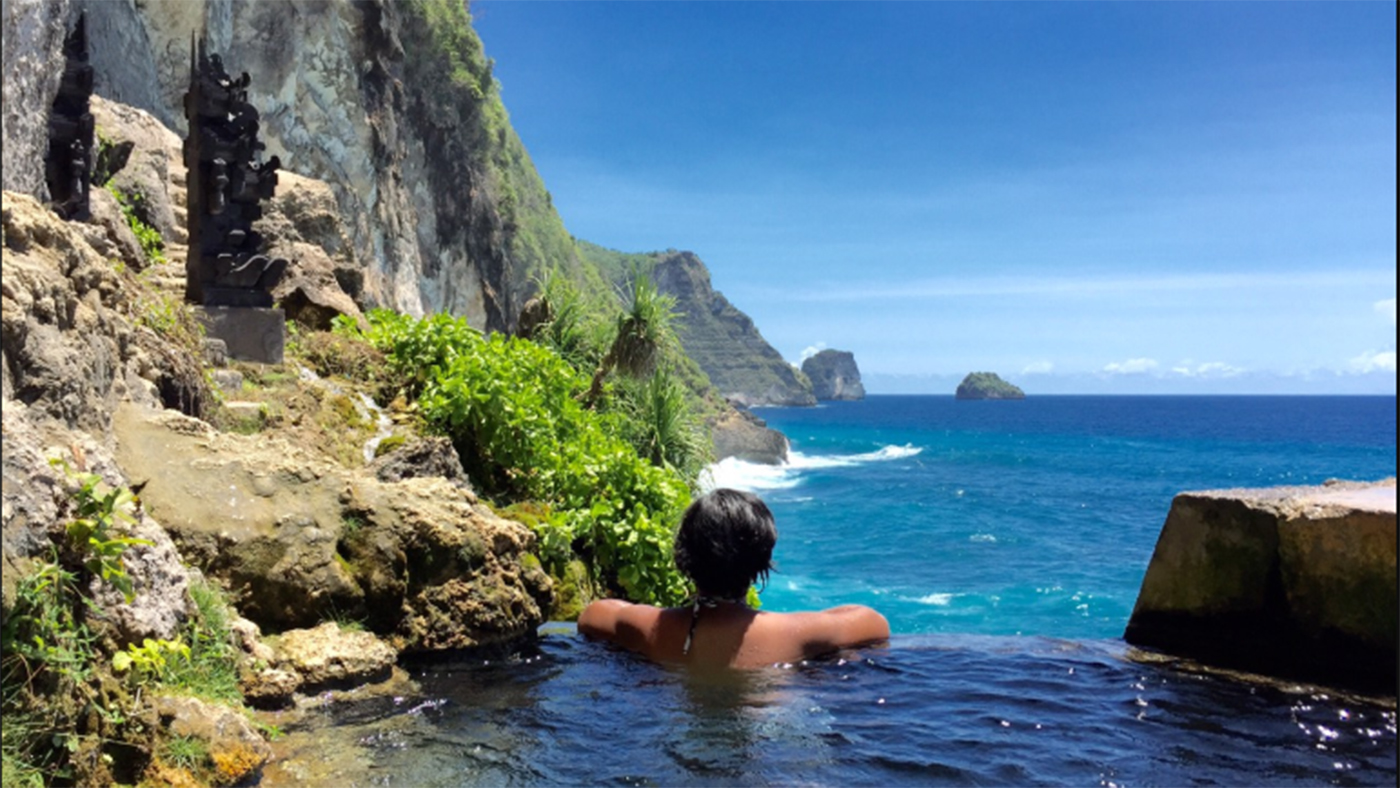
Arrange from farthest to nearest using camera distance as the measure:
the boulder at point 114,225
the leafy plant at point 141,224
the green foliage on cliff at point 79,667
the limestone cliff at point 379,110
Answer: the limestone cliff at point 379,110 → the leafy plant at point 141,224 → the boulder at point 114,225 → the green foliage on cliff at point 79,667

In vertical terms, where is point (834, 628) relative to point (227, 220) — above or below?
below

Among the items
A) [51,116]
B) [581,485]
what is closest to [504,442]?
[581,485]

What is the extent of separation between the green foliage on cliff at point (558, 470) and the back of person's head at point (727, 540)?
3252mm

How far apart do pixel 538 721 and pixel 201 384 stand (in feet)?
15.4

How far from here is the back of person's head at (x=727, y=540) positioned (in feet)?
16.5

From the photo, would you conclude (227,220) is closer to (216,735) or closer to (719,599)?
(719,599)

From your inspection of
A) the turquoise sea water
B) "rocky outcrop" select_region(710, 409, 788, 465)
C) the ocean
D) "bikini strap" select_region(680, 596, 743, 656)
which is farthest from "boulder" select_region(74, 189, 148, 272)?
"rocky outcrop" select_region(710, 409, 788, 465)

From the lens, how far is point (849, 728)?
4.56 metres

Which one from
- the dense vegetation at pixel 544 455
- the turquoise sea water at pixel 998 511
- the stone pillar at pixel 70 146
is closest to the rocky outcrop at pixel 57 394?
the dense vegetation at pixel 544 455

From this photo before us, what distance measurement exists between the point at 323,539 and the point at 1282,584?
5.25 m

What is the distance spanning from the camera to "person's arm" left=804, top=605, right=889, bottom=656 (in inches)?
214

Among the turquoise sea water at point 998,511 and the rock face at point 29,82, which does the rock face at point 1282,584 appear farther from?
the turquoise sea water at point 998,511

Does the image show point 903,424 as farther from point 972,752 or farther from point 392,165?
point 972,752

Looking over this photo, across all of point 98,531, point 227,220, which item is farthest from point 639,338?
point 98,531
